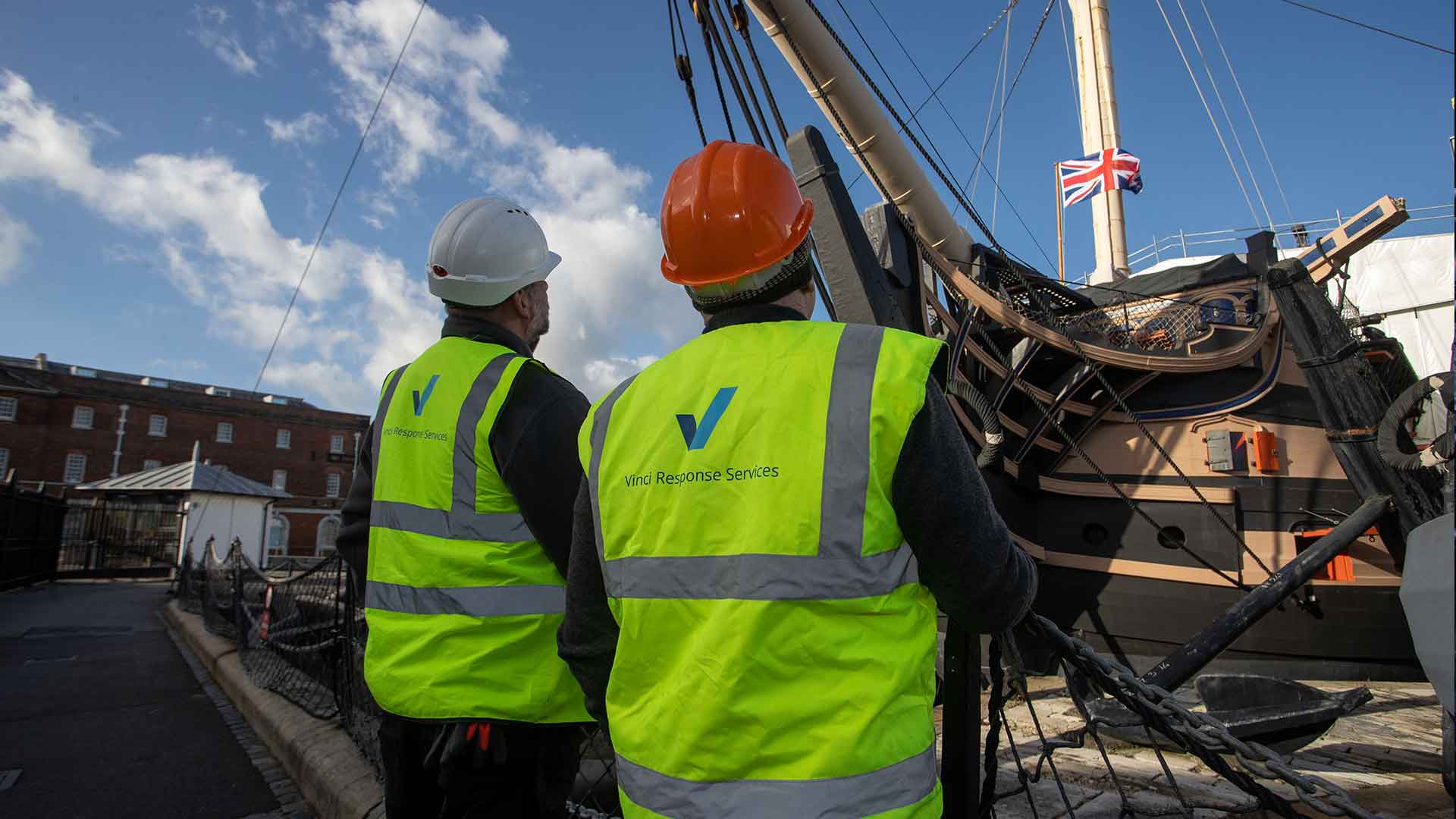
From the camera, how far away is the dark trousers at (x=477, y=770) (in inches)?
63.4

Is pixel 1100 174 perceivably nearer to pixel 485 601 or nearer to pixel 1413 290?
pixel 485 601

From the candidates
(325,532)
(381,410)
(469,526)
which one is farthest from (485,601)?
(325,532)

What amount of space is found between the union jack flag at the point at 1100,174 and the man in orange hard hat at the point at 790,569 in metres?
15.0

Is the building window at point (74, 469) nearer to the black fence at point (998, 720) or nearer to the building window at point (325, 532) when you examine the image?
the building window at point (325, 532)

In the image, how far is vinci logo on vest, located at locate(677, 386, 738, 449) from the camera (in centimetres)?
115

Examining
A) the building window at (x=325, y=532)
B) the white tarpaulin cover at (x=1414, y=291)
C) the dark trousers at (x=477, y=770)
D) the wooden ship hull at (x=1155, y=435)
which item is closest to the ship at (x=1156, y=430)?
the wooden ship hull at (x=1155, y=435)

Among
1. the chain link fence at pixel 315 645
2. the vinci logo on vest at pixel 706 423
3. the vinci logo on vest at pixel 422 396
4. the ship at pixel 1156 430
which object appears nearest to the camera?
the vinci logo on vest at pixel 706 423

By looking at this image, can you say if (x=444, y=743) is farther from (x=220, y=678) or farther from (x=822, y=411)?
(x=220, y=678)

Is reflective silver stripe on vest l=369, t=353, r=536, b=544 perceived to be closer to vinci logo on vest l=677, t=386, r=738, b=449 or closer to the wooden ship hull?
vinci logo on vest l=677, t=386, r=738, b=449

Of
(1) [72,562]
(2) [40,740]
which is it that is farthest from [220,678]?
(1) [72,562]

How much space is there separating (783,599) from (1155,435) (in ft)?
29.7

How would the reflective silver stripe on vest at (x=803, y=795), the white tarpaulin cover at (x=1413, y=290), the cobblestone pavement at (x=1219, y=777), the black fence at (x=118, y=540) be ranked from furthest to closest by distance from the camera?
the white tarpaulin cover at (x=1413, y=290), the black fence at (x=118, y=540), the cobblestone pavement at (x=1219, y=777), the reflective silver stripe on vest at (x=803, y=795)

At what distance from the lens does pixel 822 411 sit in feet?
3.57

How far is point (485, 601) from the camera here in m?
1.66
